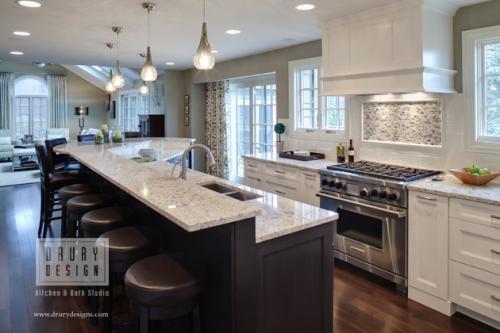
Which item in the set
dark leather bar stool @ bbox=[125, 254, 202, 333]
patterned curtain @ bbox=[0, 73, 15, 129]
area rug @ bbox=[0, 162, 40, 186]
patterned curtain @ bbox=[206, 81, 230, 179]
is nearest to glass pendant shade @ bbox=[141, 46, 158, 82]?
dark leather bar stool @ bbox=[125, 254, 202, 333]

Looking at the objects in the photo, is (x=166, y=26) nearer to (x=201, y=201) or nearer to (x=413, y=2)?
(x=413, y=2)

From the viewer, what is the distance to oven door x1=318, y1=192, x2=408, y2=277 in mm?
3088

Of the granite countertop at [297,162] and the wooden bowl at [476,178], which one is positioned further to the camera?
the granite countertop at [297,162]

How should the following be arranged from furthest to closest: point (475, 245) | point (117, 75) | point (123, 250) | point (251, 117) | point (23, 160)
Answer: point (23, 160) < point (251, 117) < point (117, 75) < point (475, 245) < point (123, 250)

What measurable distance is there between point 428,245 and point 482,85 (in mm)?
1461

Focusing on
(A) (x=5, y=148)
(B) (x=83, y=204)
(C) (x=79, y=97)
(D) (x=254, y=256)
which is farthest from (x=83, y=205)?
(C) (x=79, y=97)

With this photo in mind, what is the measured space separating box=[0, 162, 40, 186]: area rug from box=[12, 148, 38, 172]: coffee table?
0.21m

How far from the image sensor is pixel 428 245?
9.49 ft

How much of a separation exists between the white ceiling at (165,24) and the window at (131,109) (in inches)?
177

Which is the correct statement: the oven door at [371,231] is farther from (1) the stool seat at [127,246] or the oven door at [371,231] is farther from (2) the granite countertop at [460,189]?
(1) the stool seat at [127,246]

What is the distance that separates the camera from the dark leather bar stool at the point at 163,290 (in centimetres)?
163

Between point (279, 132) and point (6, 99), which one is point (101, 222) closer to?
point (279, 132)

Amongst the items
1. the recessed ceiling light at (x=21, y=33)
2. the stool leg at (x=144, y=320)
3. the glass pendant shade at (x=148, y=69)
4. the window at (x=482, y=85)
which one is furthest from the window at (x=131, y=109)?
the stool leg at (x=144, y=320)

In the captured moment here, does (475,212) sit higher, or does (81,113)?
(81,113)
